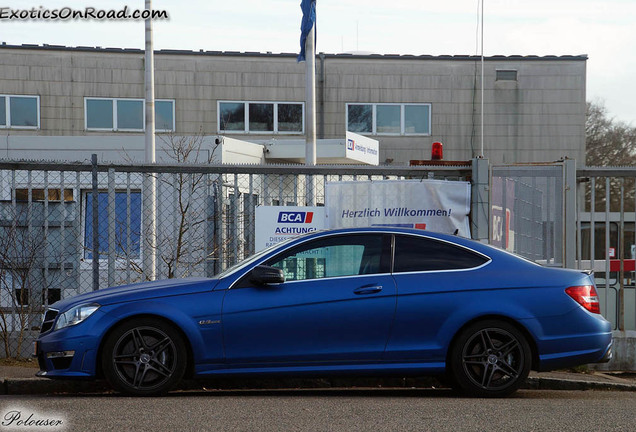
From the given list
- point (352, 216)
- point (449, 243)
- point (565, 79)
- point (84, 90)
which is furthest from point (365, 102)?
point (449, 243)

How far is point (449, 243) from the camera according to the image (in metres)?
8.74

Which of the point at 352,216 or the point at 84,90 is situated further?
the point at 84,90

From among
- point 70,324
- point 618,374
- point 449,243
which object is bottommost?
point 618,374

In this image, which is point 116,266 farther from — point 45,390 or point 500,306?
point 500,306

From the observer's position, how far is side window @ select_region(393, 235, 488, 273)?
8625 mm

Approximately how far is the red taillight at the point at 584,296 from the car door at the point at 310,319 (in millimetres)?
1527

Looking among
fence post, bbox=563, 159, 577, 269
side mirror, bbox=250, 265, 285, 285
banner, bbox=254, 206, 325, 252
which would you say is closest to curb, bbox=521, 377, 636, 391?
fence post, bbox=563, 159, 577, 269

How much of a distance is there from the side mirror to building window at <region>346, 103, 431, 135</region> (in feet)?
89.9

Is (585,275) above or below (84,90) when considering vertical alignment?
below

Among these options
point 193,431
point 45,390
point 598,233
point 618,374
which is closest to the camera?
point 193,431

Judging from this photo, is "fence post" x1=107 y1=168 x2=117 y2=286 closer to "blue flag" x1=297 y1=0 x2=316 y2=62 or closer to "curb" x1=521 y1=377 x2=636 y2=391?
"curb" x1=521 y1=377 x2=636 y2=391

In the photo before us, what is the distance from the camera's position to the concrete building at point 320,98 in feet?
112

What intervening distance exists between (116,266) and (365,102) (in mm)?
24933

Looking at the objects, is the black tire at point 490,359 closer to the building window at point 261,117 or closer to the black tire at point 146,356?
the black tire at point 146,356
